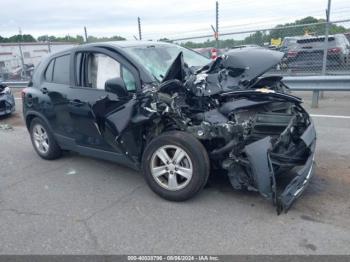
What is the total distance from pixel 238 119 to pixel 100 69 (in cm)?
203

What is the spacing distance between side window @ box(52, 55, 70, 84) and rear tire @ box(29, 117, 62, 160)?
0.74 meters

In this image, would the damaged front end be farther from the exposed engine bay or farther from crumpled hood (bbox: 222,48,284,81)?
crumpled hood (bbox: 222,48,284,81)

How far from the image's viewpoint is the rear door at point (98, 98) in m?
4.27

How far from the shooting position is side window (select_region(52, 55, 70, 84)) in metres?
5.19

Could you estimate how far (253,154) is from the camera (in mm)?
3477

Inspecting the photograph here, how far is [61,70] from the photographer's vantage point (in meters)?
5.33

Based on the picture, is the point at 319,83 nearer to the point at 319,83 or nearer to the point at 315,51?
the point at 319,83

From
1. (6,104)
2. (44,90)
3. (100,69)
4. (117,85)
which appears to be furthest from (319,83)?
(6,104)

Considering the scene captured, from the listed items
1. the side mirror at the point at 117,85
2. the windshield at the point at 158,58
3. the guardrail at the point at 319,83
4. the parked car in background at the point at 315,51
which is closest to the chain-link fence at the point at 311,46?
the parked car in background at the point at 315,51

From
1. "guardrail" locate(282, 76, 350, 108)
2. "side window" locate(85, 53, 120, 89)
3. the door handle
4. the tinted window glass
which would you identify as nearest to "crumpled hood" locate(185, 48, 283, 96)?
"side window" locate(85, 53, 120, 89)

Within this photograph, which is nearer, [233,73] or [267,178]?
[267,178]

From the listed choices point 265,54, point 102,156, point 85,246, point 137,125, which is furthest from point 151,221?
point 265,54

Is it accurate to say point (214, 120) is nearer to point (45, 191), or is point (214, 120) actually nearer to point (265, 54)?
point (265, 54)

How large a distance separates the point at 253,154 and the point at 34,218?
231 cm
